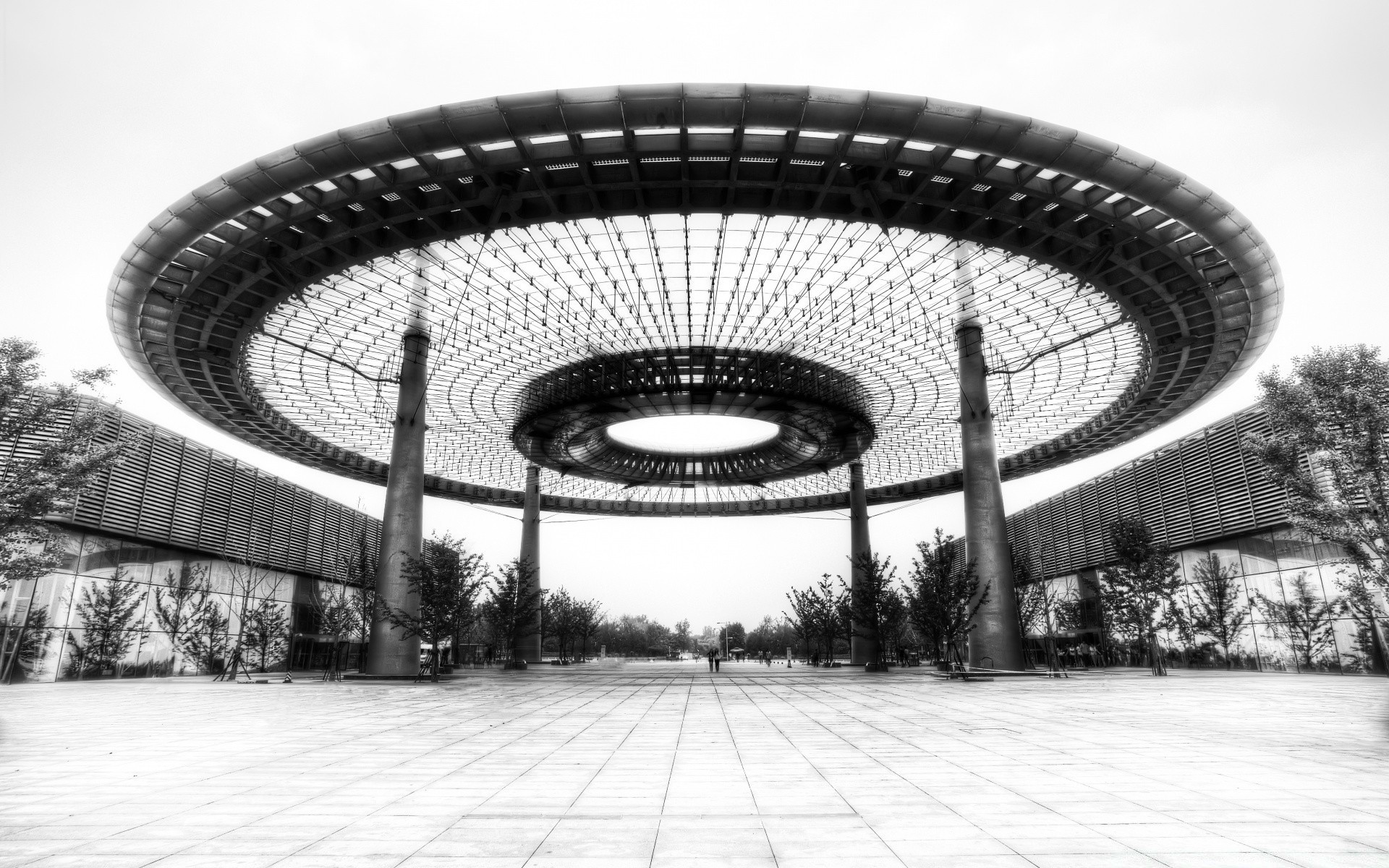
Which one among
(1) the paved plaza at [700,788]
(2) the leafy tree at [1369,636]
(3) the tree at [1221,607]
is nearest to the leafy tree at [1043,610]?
(3) the tree at [1221,607]

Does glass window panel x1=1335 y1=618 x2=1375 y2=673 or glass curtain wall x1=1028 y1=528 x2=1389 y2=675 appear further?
glass curtain wall x1=1028 y1=528 x2=1389 y2=675

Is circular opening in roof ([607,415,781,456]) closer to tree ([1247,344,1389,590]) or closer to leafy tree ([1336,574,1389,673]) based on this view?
leafy tree ([1336,574,1389,673])

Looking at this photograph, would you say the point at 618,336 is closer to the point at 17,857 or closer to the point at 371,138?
the point at 371,138

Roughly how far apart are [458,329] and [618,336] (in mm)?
8505

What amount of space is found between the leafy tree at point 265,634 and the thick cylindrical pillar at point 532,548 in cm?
1615

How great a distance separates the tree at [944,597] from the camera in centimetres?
3250

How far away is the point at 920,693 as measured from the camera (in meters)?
24.0

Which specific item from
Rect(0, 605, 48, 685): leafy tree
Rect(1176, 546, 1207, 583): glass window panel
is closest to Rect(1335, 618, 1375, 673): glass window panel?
Rect(1176, 546, 1207, 583): glass window panel

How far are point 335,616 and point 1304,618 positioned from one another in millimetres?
45988

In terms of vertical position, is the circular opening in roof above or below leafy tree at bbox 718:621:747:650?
above

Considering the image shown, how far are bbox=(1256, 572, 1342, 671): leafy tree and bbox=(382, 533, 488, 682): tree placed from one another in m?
37.6

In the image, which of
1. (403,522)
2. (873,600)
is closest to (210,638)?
(403,522)

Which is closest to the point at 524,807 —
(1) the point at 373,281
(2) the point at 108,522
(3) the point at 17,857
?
(3) the point at 17,857

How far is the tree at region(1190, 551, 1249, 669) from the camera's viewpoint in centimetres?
3925
